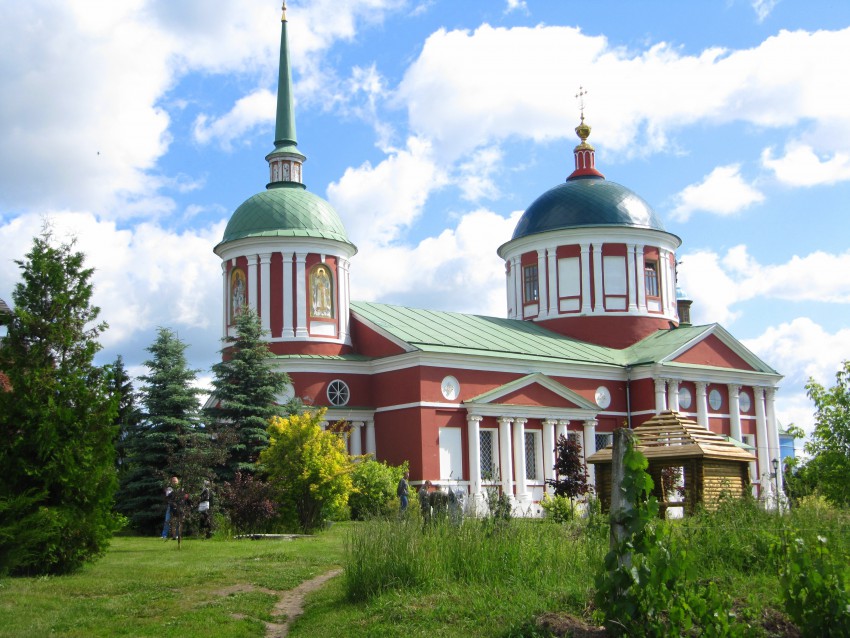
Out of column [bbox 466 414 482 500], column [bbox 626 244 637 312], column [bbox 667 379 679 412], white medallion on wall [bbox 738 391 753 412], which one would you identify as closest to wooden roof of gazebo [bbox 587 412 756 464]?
column [bbox 466 414 482 500]

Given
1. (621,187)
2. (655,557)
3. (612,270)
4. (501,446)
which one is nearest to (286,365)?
(501,446)

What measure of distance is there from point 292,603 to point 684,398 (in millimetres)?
28375

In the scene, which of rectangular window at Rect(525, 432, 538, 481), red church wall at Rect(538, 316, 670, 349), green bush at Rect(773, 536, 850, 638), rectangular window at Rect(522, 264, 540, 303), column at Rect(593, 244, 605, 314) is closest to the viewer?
green bush at Rect(773, 536, 850, 638)

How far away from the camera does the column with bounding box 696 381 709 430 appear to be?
39456 mm

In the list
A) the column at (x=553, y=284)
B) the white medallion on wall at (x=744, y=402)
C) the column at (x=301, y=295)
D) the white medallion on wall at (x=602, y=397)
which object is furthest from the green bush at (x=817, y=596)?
the column at (x=553, y=284)

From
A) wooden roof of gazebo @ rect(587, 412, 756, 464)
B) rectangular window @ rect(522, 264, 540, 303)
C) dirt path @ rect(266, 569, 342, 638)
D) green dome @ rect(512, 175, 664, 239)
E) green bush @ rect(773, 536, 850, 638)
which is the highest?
green dome @ rect(512, 175, 664, 239)

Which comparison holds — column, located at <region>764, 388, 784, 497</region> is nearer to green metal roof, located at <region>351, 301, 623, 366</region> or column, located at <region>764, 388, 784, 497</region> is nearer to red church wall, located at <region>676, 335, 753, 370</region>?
red church wall, located at <region>676, 335, 753, 370</region>

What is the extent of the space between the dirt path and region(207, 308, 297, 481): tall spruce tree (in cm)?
1301

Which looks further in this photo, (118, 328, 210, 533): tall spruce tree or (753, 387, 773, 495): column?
(753, 387, 773, 495): column

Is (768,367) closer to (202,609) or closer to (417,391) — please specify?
(417,391)

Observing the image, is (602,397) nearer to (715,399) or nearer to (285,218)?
(715,399)

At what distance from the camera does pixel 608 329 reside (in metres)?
42.0

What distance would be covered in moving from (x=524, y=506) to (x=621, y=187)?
1684 cm

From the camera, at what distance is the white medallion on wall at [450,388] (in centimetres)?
3338
